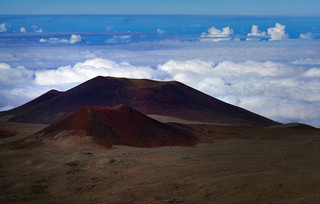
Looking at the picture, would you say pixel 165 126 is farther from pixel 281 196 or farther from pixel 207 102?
pixel 207 102

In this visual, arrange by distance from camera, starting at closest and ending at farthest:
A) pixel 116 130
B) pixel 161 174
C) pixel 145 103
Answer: pixel 161 174 → pixel 116 130 → pixel 145 103

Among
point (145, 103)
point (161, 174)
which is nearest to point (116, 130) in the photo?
point (161, 174)

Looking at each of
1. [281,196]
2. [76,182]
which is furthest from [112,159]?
[281,196]

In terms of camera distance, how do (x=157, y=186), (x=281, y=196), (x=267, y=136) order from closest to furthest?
(x=281, y=196) → (x=157, y=186) → (x=267, y=136)

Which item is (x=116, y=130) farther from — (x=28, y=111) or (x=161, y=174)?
(x=28, y=111)

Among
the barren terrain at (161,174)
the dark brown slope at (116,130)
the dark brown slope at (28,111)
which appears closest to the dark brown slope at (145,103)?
the dark brown slope at (28,111)

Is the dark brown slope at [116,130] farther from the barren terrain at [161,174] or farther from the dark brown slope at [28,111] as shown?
the dark brown slope at [28,111]
